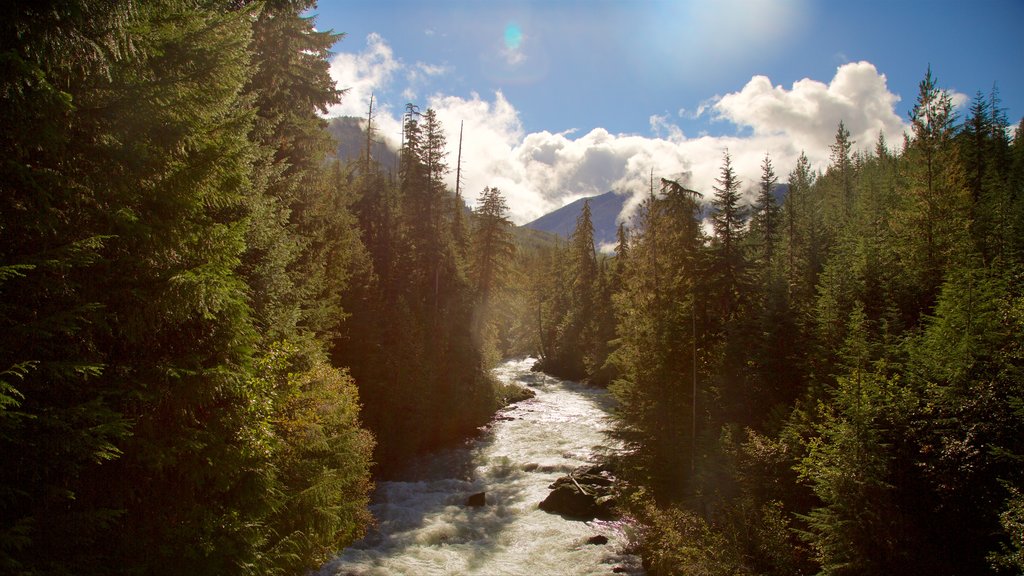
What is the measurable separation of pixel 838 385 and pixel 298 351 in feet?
54.5

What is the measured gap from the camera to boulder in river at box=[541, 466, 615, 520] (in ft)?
72.4

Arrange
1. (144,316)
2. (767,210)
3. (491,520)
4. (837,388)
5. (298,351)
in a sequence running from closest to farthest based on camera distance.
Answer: (144,316), (298,351), (837,388), (491,520), (767,210)

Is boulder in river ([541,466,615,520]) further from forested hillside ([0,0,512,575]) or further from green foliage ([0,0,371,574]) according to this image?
green foliage ([0,0,371,574])

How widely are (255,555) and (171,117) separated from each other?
7.20m

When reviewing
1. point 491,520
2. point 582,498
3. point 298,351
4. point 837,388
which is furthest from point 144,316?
point 582,498

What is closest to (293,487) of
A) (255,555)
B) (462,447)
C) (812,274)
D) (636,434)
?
(255,555)

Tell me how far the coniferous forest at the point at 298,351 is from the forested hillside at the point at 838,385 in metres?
0.10

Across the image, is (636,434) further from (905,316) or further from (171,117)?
(171,117)

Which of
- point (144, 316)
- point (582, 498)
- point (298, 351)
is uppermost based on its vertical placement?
point (144, 316)

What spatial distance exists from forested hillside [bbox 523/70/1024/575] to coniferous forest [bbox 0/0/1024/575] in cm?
10

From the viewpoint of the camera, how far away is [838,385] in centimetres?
1686

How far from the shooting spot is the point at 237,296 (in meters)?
9.45

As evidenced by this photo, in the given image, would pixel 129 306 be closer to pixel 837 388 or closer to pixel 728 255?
pixel 837 388

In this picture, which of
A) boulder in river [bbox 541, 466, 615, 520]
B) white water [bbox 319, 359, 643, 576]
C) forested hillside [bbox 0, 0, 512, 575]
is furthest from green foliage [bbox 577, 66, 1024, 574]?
forested hillside [bbox 0, 0, 512, 575]
